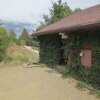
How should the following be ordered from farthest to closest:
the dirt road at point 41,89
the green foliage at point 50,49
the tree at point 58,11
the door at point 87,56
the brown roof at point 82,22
Answer: the tree at point 58,11 < the green foliage at point 50,49 < the door at point 87,56 < the brown roof at point 82,22 < the dirt road at point 41,89

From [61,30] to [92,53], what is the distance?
3281 mm

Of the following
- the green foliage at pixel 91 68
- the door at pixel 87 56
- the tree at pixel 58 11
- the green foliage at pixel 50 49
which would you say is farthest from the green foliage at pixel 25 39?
the door at pixel 87 56

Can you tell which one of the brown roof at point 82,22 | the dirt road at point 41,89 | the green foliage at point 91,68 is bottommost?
the dirt road at point 41,89

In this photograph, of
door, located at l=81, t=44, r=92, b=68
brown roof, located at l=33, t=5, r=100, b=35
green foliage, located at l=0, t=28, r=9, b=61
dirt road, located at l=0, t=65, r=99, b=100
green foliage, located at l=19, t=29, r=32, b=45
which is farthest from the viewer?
green foliage, located at l=19, t=29, r=32, b=45

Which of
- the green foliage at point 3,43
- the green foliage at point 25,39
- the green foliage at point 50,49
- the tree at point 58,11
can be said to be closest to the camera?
the green foliage at point 50,49

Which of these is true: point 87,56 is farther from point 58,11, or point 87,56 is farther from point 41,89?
point 58,11

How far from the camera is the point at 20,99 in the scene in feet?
28.6

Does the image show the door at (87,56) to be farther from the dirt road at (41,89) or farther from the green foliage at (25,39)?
the green foliage at (25,39)

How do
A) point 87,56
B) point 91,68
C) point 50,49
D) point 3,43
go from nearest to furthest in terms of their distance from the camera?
point 91,68, point 87,56, point 50,49, point 3,43

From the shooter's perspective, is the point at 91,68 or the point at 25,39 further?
the point at 25,39

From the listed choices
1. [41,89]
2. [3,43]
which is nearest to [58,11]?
[3,43]

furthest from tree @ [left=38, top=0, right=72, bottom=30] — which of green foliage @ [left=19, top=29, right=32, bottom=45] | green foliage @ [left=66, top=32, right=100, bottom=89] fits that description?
green foliage @ [left=66, top=32, right=100, bottom=89]

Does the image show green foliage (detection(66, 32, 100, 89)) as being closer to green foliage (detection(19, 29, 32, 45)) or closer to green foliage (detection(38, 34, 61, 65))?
green foliage (detection(38, 34, 61, 65))

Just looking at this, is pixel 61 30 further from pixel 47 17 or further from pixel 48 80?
pixel 47 17
